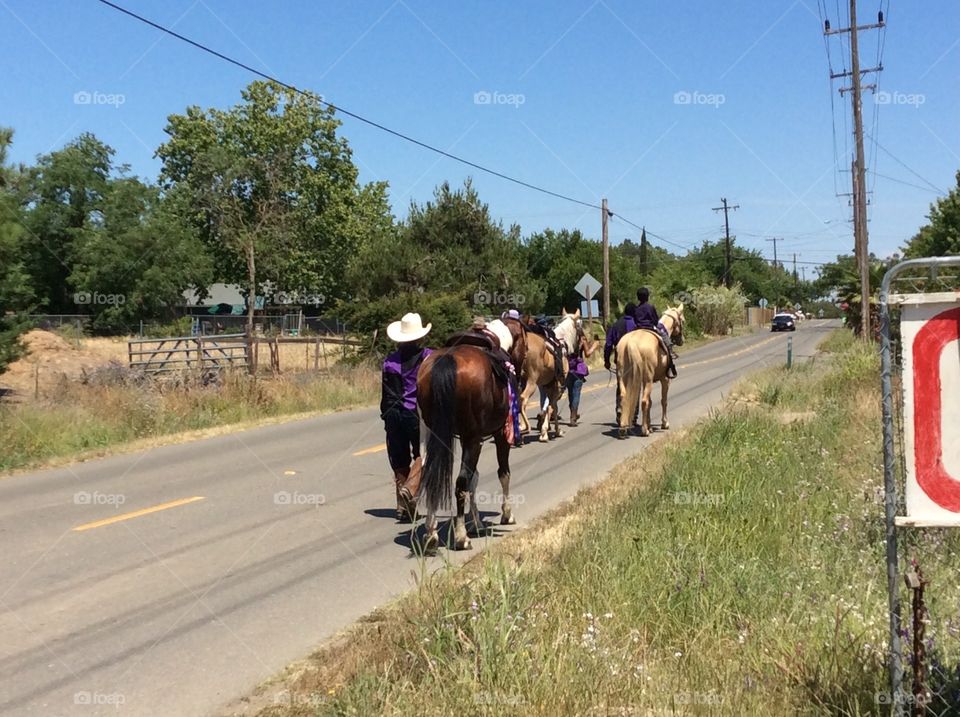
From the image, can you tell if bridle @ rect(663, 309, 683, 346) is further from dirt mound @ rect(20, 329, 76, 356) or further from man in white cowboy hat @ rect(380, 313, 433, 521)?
dirt mound @ rect(20, 329, 76, 356)

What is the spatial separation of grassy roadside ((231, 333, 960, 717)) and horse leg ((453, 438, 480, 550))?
1.30ft

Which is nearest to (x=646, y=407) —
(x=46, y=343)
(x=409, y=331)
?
(x=409, y=331)

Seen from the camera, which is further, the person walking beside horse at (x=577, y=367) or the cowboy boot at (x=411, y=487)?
the person walking beside horse at (x=577, y=367)

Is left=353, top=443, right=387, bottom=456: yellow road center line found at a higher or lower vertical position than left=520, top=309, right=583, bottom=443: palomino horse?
lower

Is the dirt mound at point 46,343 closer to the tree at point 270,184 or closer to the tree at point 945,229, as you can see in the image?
the tree at point 270,184

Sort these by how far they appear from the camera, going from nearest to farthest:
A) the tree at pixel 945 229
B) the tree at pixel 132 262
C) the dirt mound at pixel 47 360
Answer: the dirt mound at pixel 47 360 < the tree at pixel 945 229 < the tree at pixel 132 262

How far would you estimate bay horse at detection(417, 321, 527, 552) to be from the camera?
24.8 ft

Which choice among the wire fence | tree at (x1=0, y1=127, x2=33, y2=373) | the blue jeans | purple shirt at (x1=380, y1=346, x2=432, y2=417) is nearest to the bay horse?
purple shirt at (x1=380, y1=346, x2=432, y2=417)

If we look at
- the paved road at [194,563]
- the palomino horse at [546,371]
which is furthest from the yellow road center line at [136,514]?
the palomino horse at [546,371]

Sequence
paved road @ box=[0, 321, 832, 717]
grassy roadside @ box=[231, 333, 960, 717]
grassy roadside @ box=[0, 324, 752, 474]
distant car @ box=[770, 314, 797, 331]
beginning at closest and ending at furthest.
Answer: grassy roadside @ box=[231, 333, 960, 717], paved road @ box=[0, 321, 832, 717], grassy roadside @ box=[0, 324, 752, 474], distant car @ box=[770, 314, 797, 331]

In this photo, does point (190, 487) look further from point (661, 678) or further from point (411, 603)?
point (661, 678)

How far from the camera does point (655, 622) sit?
5121 mm

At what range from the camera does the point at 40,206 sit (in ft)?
206

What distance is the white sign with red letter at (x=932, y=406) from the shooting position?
3.45 meters
